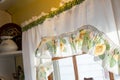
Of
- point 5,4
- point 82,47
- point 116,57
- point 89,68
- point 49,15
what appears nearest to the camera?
point 116,57

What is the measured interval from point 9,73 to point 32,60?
Answer: 53 centimetres

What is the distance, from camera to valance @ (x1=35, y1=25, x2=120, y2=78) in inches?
50.6

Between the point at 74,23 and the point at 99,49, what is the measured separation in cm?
29

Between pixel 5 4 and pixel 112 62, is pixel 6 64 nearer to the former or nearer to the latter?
pixel 5 4

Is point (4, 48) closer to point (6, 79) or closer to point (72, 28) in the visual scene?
point (6, 79)

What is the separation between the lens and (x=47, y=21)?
5.77 feet

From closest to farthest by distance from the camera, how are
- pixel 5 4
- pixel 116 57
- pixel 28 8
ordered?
pixel 116 57 → pixel 28 8 → pixel 5 4

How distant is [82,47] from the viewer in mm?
1484

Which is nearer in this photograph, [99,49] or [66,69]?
[99,49]

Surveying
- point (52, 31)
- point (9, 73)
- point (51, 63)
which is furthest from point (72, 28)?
point (9, 73)

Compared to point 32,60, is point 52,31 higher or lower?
higher

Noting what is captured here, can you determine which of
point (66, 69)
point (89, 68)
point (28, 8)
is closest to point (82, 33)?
point (89, 68)

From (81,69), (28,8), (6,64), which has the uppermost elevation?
(28,8)

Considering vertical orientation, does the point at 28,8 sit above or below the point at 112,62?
above
